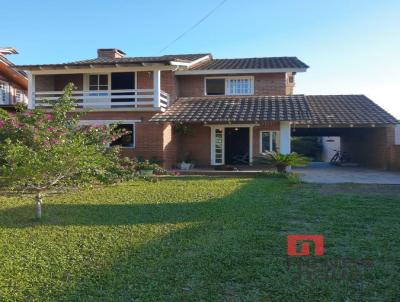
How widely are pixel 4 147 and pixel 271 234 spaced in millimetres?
5403

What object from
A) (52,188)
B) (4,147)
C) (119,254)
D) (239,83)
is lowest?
(119,254)

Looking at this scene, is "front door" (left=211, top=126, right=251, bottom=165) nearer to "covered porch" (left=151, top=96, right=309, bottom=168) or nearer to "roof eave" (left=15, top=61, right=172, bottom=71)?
"covered porch" (left=151, top=96, right=309, bottom=168)

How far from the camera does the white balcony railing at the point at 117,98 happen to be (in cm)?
2072

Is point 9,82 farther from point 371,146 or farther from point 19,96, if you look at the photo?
point 371,146

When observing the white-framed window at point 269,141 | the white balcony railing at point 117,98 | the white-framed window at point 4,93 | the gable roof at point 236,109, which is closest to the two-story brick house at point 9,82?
the white-framed window at point 4,93

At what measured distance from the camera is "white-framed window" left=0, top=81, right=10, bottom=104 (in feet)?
92.1

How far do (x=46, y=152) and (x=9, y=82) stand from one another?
23.8 meters

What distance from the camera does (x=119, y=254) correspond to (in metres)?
6.07

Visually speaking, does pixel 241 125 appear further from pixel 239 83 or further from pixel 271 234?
pixel 271 234

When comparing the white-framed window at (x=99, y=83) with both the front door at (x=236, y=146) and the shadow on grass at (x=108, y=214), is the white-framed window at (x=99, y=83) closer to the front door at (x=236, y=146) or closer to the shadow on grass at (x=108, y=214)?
the front door at (x=236, y=146)

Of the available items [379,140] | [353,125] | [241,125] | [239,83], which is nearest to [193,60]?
[239,83]

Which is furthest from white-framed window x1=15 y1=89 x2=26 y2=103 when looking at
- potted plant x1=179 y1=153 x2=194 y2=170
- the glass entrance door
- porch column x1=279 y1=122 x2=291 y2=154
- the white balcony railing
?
porch column x1=279 y1=122 x2=291 y2=154

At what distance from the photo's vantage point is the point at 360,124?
2125 cm

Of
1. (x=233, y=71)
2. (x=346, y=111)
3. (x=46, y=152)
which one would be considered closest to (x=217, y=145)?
(x=233, y=71)
